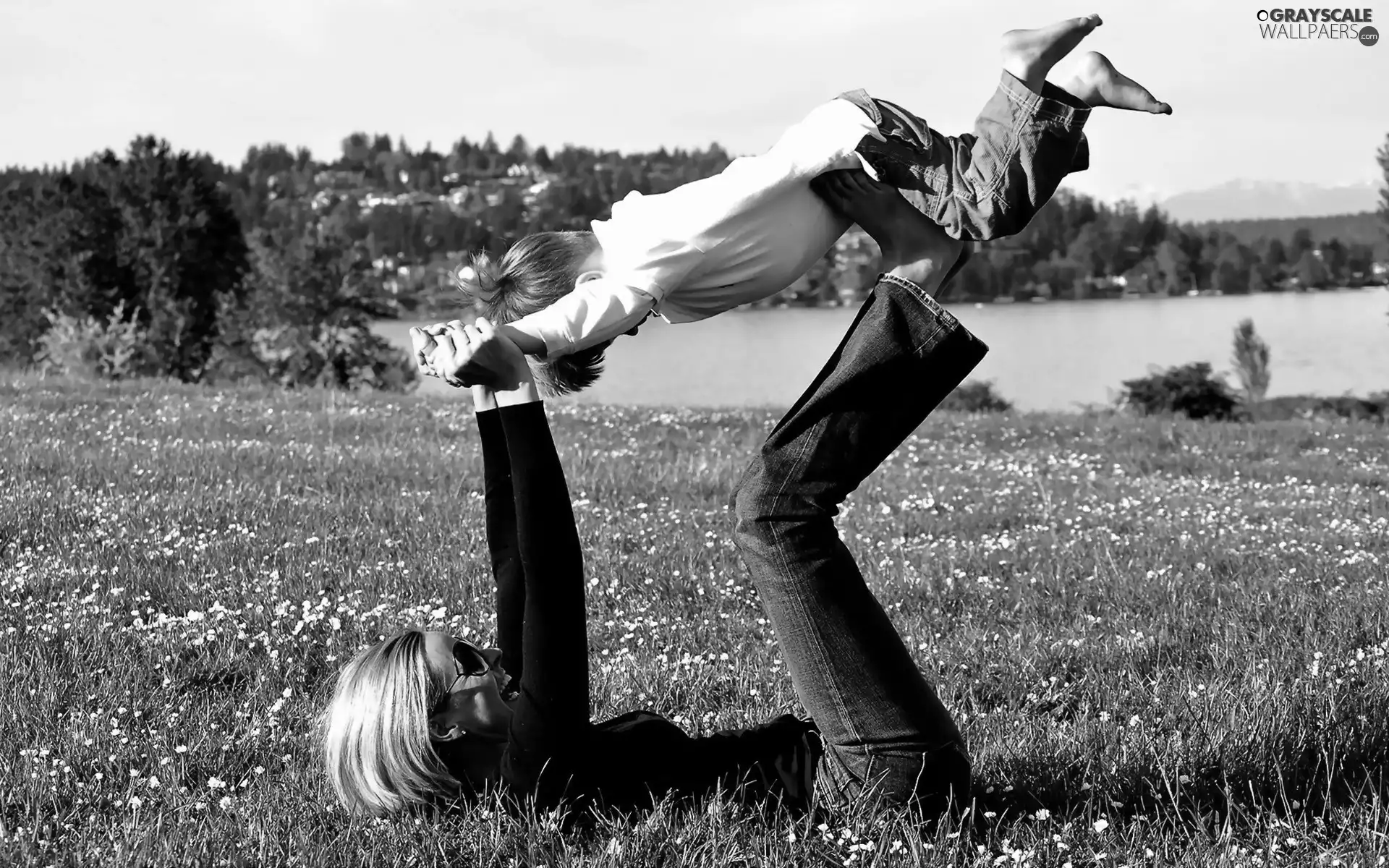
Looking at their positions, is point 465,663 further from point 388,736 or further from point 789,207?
point 789,207

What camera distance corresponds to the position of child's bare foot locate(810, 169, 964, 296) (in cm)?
359

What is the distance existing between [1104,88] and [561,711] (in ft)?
7.54

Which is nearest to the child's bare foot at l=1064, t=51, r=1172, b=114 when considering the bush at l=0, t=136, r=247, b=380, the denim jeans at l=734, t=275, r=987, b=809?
the denim jeans at l=734, t=275, r=987, b=809

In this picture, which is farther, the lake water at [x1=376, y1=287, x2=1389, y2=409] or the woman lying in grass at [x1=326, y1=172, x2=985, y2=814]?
the lake water at [x1=376, y1=287, x2=1389, y2=409]

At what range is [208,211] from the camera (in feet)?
166

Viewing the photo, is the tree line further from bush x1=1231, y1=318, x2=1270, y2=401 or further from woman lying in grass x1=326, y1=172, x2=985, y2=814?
woman lying in grass x1=326, y1=172, x2=985, y2=814

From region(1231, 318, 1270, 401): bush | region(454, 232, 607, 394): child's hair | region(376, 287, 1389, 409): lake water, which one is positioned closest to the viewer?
region(454, 232, 607, 394): child's hair

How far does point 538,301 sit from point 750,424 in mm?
12545

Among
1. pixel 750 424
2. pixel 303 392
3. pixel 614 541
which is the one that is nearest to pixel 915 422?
pixel 614 541

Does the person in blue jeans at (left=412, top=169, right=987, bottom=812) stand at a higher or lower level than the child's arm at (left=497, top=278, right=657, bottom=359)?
lower

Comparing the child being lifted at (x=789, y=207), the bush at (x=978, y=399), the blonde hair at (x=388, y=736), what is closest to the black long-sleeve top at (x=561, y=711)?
the blonde hair at (x=388, y=736)

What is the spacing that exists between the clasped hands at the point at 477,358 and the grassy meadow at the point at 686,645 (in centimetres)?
132

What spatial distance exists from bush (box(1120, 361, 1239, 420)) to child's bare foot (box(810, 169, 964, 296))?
2751 cm

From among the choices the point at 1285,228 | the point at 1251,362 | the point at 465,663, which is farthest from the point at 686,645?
the point at 1285,228
